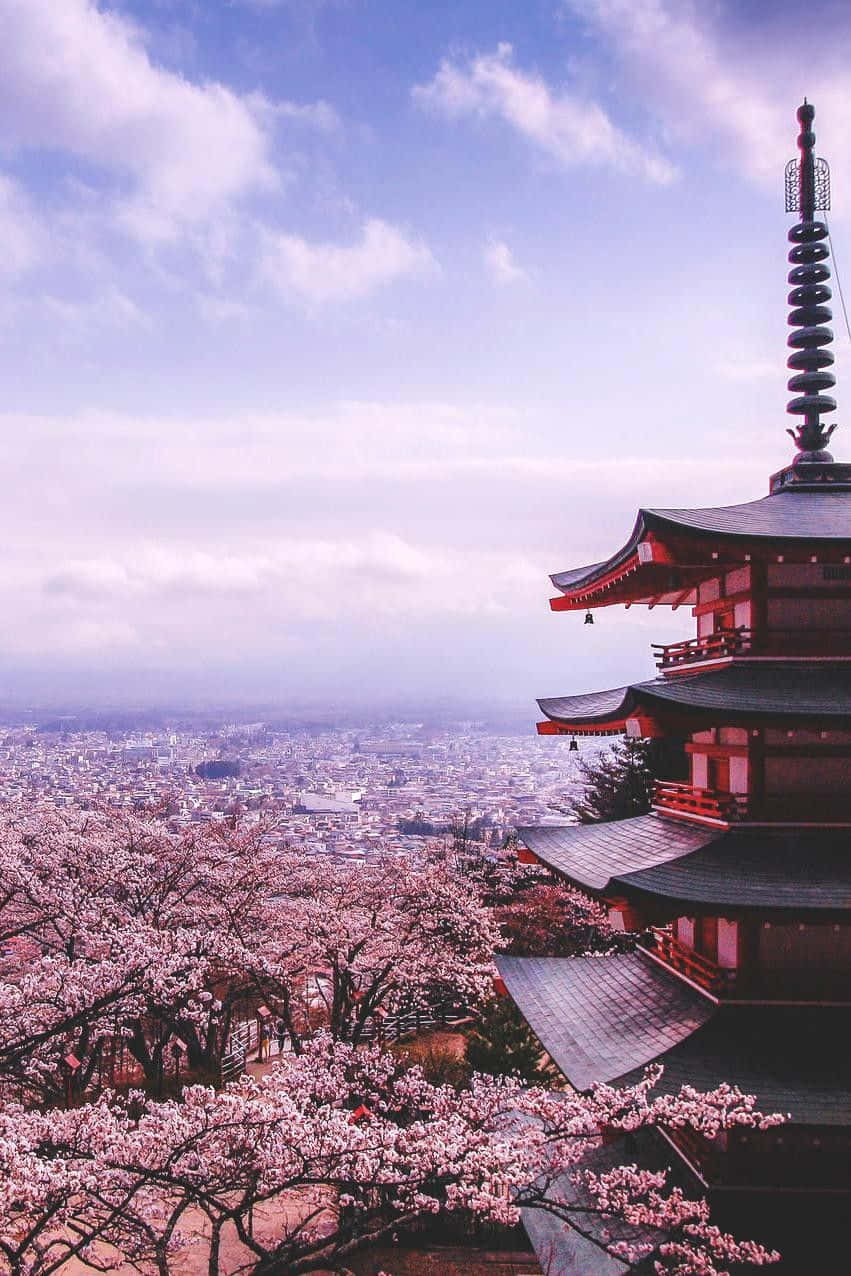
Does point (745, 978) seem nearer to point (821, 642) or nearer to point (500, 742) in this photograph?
point (821, 642)

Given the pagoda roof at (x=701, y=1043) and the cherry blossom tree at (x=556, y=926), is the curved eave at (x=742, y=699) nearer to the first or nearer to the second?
the pagoda roof at (x=701, y=1043)

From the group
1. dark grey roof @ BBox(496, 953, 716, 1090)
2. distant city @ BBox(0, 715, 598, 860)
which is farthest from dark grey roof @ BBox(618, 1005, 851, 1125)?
distant city @ BBox(0, 715, 598, 860)

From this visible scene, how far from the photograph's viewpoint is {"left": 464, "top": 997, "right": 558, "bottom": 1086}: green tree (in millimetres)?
15195

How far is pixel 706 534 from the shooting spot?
9.15 meters

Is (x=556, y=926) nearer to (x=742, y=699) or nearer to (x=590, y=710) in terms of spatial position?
(x=590, y=710)

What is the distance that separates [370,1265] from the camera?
1222 centimetres

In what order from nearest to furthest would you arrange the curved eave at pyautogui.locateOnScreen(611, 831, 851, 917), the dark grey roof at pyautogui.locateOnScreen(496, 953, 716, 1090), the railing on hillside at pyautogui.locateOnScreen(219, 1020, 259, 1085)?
1. the curved eave at pyautogui.locateOnScreen(611, 831, 851, 917)
2. the dark grey roof at pyautogui.locateOnScreen(496, 953, 716, 1090)
3. the railing on hillside at pyautogui.locateOnScreen(219, 1020, 259, 1085)

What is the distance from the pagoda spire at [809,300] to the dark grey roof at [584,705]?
394 cm

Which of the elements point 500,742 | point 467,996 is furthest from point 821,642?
point 500,742

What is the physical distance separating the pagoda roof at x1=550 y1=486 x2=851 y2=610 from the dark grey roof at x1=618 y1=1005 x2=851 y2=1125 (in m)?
4.93

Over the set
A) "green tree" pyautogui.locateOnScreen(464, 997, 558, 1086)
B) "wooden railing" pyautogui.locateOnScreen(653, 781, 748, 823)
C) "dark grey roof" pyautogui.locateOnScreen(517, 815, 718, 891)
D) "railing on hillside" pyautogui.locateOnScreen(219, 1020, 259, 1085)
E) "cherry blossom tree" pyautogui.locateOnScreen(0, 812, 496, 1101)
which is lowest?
"railing on hillside" pyautogui.locateOnScreen(219, 1020, 259, 1085)

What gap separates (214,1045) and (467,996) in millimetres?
5679

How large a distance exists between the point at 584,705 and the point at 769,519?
3587 mm

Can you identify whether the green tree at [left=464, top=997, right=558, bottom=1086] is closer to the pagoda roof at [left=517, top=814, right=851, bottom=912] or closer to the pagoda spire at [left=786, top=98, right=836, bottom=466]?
the pagoda roof at [left=517, top=814, right=851, bottom=912]
